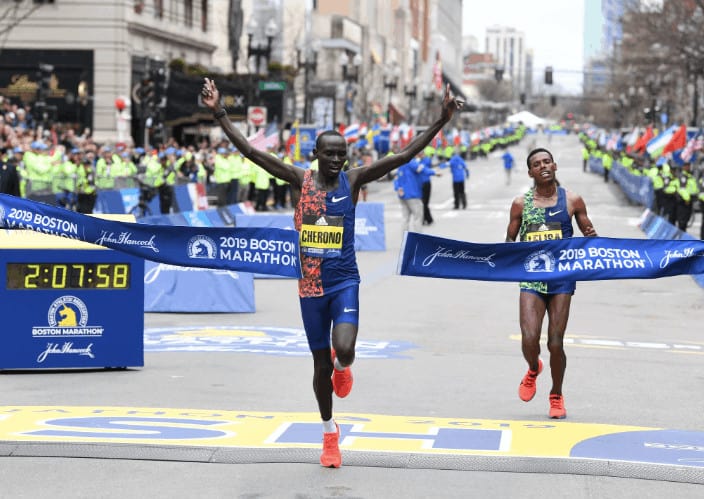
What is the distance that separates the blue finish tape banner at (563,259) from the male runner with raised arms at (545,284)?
48cm

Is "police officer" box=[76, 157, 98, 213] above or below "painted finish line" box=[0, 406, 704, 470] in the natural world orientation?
above

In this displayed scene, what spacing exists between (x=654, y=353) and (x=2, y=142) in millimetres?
21959

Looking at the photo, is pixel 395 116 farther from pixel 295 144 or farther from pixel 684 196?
pixel 684 196

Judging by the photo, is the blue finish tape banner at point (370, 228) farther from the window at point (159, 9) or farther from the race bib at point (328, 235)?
the window at point (159, 9)

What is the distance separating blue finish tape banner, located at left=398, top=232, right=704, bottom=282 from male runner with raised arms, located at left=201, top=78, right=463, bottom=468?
1108 millimetres

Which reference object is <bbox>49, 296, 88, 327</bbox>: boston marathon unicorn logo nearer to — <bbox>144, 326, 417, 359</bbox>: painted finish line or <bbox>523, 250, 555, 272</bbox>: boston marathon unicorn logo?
<bbox>144, 326, 417, 359</bbox>: painted finish line

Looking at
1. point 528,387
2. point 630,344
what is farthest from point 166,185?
point 528,387

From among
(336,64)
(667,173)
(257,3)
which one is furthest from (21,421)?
(336,64)

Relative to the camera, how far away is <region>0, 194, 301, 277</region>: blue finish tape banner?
8781mm

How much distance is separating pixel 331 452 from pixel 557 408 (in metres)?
2.37

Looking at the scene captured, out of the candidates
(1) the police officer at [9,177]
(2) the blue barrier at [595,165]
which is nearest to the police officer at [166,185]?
(1) the police officer at [9,177]

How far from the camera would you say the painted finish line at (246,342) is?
13.1 m

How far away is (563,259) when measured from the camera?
29.5 ft

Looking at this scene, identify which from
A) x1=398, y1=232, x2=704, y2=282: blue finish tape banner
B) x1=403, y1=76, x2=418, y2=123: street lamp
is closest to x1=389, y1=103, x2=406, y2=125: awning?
x1=403, y1=76, x2=418, y2=123: street lamp
